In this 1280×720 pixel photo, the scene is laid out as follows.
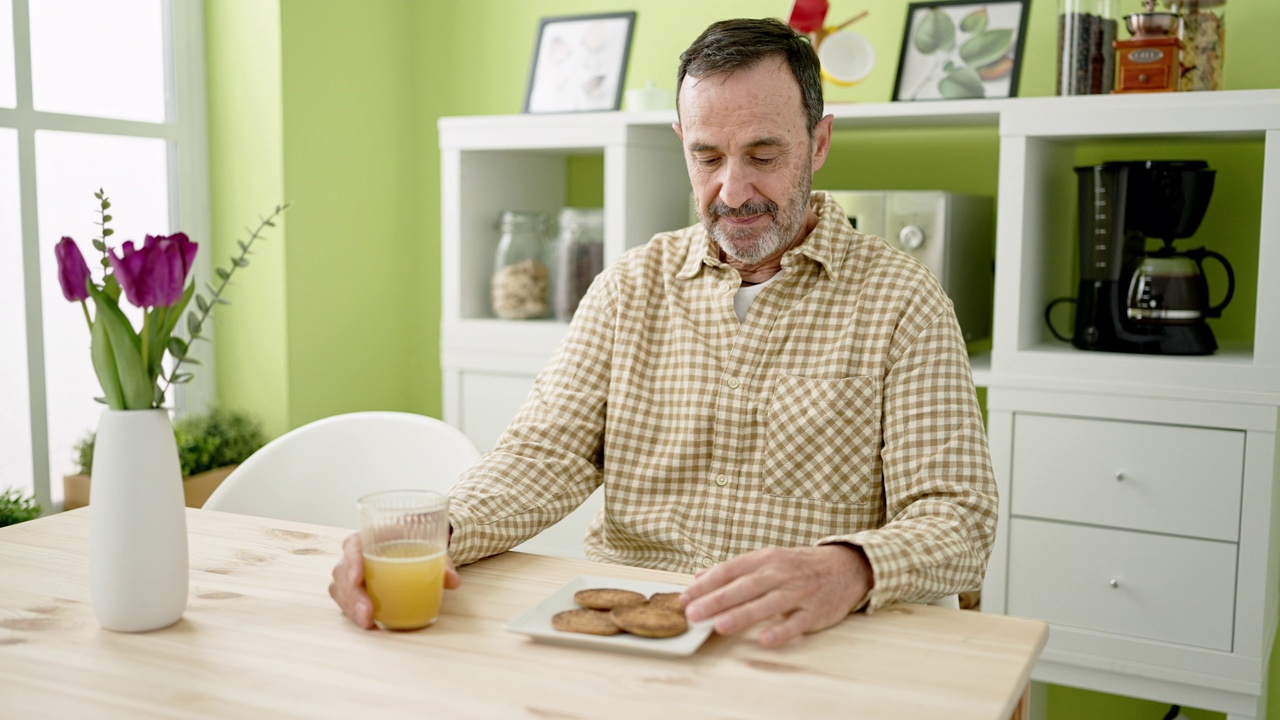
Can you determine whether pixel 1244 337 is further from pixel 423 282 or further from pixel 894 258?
pixel 423 282

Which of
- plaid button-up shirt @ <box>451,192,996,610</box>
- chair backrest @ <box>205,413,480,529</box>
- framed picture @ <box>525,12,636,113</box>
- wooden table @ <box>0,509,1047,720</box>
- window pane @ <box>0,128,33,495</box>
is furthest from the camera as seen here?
framed picture @ <box>525,12,636,113</box>

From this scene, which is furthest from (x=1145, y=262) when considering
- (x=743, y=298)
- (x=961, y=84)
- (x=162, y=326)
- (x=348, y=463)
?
(x=162, y=326)

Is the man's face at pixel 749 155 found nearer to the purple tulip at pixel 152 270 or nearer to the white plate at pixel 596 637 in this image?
the white plate at pixel 596 637

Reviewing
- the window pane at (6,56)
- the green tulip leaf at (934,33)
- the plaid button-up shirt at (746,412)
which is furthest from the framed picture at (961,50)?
the window pane at (6,56)

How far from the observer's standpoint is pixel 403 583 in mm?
1097

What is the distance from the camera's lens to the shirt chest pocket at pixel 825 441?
1552 millimetres

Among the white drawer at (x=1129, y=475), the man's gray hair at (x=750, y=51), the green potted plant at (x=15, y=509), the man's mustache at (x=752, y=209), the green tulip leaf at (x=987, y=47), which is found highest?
the green tulip leaf at (x=987, y=47)

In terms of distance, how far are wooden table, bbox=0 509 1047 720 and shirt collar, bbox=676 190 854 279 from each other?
1.82ft

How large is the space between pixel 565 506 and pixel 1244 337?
4.95 feet

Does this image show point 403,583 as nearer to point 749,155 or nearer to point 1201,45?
point 749,155

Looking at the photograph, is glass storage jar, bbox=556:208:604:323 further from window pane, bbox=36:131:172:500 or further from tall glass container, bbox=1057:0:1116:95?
tall glass container, bbox=1057:0:1116:95

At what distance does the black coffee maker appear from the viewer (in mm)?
2107

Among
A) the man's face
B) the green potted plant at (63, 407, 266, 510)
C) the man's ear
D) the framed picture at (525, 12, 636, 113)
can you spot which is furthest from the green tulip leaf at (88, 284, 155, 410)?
the framed picture at (525, 12, 636, 113)

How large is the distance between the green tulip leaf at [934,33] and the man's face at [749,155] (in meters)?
0.85
